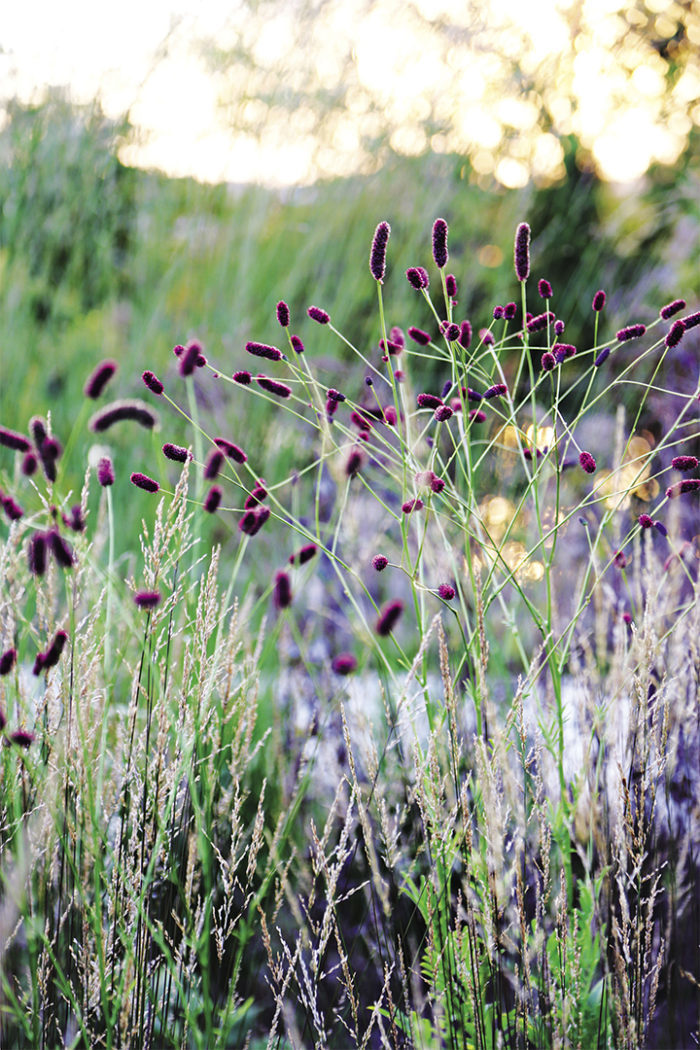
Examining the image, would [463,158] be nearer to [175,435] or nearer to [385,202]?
[385,202]

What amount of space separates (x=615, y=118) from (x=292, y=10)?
156 cm

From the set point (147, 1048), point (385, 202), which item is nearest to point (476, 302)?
point (385, 202)

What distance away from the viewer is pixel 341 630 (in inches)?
97.6

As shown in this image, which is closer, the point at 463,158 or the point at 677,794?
the point at 677,794

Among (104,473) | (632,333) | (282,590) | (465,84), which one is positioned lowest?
(282,590)

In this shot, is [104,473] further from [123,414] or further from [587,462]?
[587,462]

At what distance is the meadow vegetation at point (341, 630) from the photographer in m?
1.04

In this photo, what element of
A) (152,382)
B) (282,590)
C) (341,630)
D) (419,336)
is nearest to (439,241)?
(419,336)

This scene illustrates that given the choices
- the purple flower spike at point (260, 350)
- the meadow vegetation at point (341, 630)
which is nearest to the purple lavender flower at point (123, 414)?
the meadow vegetation at point (341, 630)

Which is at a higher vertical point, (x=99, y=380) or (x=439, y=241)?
(x=439, y=241)

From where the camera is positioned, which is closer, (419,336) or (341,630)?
(419,336)

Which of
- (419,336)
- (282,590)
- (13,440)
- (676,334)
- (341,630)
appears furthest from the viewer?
(341,630)

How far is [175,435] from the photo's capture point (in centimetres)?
287

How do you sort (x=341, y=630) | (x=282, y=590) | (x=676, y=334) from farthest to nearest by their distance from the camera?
(x=341, y=630) < (x=676, y=334) < (x=282, y=590)
